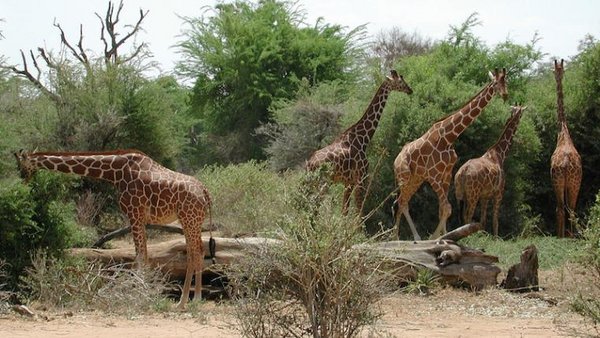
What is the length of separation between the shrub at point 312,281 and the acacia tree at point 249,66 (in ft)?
66.3

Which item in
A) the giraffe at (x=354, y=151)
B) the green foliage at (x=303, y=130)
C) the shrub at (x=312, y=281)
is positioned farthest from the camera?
the green foliage at (x=303, y=130)

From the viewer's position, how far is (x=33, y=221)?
12312 mm

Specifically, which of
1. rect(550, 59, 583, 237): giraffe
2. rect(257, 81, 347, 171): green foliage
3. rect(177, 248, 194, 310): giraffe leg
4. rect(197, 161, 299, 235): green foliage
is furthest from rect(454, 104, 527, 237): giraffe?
rect(257, 81, 347, 171): green foliage

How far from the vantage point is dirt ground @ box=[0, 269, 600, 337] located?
31.0ft

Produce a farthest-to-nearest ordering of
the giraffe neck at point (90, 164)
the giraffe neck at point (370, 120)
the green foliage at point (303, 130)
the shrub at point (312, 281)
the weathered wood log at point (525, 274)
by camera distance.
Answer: the green foliage at point (303, 130) < the giraffe neck at point (370, 120) < the weathered wood log at point (525, 274) < the giraffe neck at point (90, 164) < the shrub at point (312, 281)

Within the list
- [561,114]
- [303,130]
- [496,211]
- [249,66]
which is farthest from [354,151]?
[249,66]

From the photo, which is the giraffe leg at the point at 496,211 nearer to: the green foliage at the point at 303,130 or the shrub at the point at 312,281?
the green foliage at the point at 303,130

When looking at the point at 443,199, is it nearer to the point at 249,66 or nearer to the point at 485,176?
the point at 485,176

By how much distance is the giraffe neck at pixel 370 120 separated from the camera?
15.0m

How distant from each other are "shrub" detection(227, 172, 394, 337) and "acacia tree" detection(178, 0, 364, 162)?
796 inches

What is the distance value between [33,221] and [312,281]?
600 cm

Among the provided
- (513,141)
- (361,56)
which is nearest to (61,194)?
(513,141)

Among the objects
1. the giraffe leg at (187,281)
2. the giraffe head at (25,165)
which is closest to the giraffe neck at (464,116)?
the giraffe leg at (187,281)

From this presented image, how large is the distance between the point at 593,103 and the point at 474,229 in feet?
23.4
